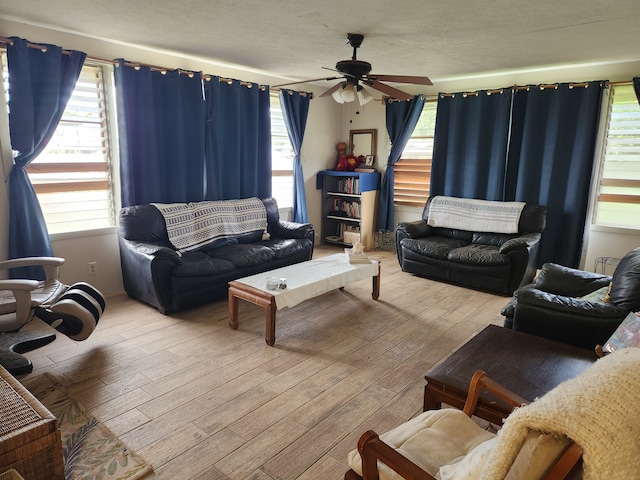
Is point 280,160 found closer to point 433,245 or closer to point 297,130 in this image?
point 297,130

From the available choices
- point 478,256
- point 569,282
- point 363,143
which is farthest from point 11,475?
point 363,143

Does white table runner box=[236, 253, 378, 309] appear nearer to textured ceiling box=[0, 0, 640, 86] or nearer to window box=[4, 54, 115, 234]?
window box=[4, 54, 115, 234]

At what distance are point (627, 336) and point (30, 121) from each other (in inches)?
169

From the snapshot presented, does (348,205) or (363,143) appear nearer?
(348,205)

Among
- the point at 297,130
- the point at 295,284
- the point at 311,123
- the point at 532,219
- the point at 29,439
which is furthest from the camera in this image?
the point at 311,123

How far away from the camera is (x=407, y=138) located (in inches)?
236

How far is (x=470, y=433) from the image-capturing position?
5.11ft

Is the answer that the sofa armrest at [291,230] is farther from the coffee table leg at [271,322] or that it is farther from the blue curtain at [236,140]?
the coffee table leg at [271,322]

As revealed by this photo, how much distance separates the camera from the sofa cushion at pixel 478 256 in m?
4.41

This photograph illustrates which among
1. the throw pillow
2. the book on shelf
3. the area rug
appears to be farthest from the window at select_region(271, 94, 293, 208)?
the book on shelf

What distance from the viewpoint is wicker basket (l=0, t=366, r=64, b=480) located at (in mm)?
1580

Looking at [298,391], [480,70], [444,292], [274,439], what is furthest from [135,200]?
[480,70]

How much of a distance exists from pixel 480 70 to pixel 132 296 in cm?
453

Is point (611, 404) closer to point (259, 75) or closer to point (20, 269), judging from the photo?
point (20, 269)
